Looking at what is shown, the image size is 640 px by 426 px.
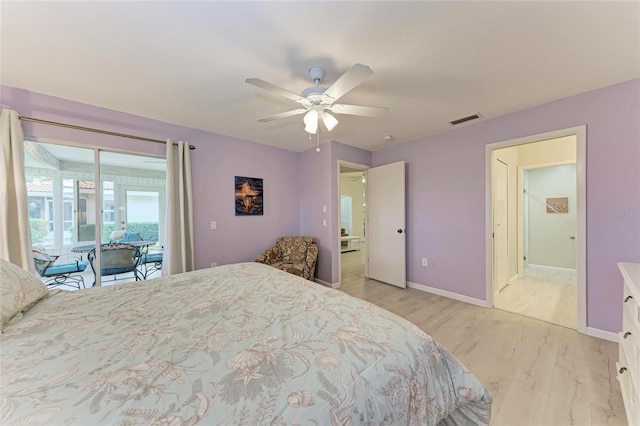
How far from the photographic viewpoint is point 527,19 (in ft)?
4.73

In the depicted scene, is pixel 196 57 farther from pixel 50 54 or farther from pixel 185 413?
pixel 185 413

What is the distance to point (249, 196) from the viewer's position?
150 inches

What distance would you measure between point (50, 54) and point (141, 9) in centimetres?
105

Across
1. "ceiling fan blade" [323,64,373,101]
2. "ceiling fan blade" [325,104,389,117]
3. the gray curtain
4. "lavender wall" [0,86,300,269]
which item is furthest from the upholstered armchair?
"ceiling fan blade" [323,64,373,101]

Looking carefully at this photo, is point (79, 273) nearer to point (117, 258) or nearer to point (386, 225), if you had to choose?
point (117, 258)

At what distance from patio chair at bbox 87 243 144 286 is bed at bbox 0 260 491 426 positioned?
5.05 feet

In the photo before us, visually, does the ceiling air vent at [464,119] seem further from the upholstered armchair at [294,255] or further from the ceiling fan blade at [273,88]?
the upholstered armchair at [294,255]

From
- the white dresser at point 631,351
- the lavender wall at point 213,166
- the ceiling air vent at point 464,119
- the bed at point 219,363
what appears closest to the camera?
the bed at point 219,363

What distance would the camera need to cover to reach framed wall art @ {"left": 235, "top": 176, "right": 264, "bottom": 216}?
3.69 m

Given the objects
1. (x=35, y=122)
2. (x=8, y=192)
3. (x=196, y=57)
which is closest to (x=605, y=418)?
(x=196, y=57)

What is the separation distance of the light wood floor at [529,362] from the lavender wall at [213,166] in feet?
7.43

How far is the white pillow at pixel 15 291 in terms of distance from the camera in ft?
3.62

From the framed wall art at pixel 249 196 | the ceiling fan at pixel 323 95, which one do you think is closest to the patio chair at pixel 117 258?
the framed wall art at pixel 249 196

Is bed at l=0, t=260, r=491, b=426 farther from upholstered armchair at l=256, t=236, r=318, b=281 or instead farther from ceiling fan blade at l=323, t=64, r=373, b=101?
upholstered armchair at l=256, t=236, r=318, b=281
